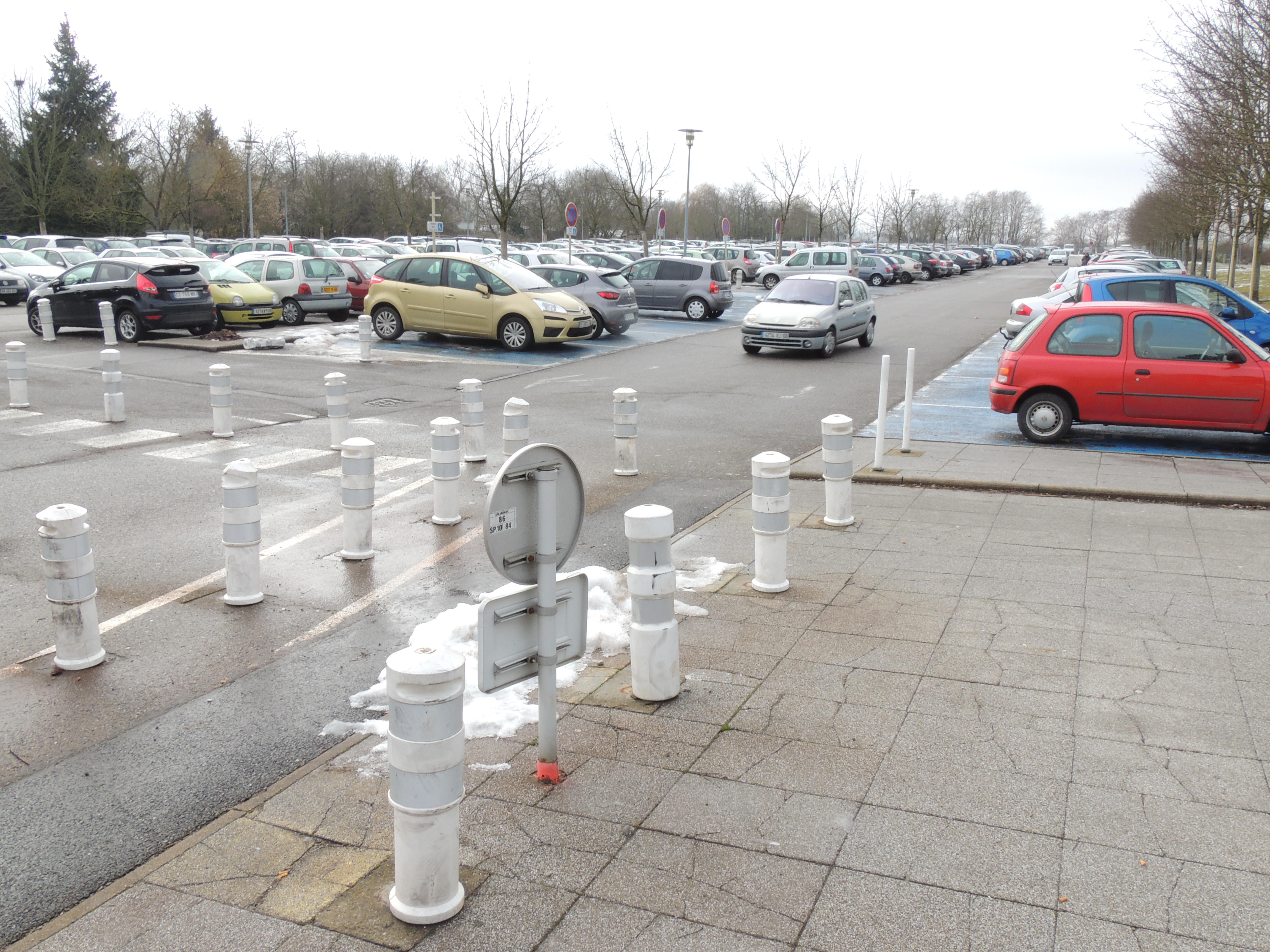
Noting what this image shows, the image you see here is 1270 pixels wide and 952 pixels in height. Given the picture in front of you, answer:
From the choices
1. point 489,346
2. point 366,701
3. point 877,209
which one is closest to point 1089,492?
point 366,701

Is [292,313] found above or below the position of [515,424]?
above

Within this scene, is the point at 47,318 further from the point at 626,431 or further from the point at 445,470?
the point at 445,470

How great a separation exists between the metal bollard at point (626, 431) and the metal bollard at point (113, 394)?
22.0ft

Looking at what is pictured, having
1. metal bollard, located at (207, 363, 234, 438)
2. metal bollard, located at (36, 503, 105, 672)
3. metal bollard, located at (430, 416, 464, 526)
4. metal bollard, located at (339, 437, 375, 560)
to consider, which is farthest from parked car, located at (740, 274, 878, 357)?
metal bollard, located at (36, 503, 105, 672)

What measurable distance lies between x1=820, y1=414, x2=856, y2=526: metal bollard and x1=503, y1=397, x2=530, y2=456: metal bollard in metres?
3.31

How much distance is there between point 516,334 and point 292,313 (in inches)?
275

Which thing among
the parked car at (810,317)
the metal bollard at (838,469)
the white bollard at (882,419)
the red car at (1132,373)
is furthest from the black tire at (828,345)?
the metal bollard at (838,469)

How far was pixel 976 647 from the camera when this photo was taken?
575 centimetres

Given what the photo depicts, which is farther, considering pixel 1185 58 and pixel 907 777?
pixel 1185 58

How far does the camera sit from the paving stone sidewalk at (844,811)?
332 cm

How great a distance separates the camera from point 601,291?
24.7m

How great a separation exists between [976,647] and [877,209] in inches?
3510

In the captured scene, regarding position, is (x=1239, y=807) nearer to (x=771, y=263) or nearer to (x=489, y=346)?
(x=489, y=346)

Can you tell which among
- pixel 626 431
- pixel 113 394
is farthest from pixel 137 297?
pixel 626 431
